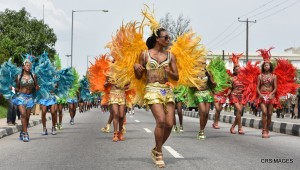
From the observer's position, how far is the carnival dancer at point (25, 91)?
12969mm

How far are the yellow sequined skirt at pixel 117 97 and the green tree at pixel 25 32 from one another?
44690 mm

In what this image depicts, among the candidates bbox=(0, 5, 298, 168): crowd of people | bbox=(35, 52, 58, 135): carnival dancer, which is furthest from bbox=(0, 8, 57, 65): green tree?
bbox=(35, 52, 58, 135): carnival dancer

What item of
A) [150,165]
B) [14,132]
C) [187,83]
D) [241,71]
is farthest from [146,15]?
[14,132]

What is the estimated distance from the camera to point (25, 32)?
Answer: 60562 mm

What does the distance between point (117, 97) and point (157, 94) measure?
504 centimetres

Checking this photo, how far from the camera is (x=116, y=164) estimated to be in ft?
28.2

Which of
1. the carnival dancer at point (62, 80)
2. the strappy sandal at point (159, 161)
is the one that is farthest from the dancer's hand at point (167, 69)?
the carnival dancer at point (62, 80)

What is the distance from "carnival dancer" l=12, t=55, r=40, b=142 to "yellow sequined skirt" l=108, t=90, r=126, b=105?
181 centimetres

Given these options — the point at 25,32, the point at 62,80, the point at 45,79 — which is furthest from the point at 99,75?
the point at 25,32

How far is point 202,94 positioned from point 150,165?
5.48m

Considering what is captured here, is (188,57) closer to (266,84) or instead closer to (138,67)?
(138,67)

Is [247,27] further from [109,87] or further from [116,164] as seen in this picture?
[116,164]

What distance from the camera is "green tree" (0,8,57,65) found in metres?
59.1

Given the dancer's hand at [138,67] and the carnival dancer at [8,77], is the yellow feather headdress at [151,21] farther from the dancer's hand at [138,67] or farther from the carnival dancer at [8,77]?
the carnival dancer at [8,77]
